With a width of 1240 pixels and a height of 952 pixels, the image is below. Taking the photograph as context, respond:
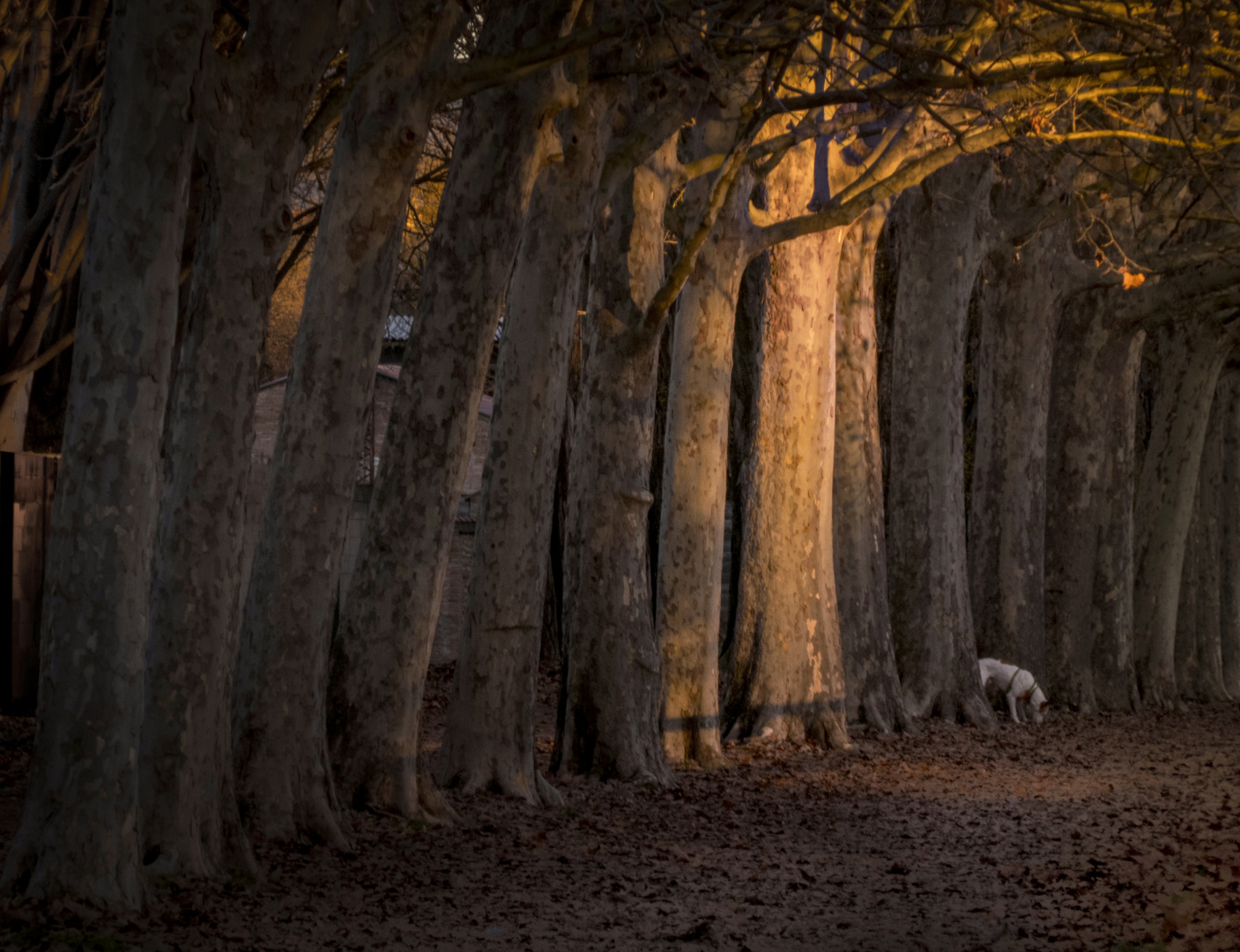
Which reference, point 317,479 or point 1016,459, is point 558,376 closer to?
point 317,479

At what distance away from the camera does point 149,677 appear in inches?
237

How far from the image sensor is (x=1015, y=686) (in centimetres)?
1703

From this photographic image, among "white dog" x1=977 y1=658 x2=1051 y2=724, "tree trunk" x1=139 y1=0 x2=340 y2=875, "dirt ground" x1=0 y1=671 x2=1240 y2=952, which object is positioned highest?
"tree trunk" x1=139 y1=0 x2=340 y2=875

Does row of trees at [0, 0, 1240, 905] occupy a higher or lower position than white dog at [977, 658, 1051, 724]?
higher

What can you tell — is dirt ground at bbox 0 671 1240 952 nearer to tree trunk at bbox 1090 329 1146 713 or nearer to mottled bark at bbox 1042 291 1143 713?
mottled bark at bbox 1042 291 1143 713

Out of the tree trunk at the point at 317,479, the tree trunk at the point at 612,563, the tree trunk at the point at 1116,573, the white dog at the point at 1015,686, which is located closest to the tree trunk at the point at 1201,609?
the tree trunk at the point at 1116,573

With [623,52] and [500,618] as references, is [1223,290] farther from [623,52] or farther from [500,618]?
[500,618]

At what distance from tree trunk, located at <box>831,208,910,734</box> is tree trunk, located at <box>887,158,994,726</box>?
54 cm

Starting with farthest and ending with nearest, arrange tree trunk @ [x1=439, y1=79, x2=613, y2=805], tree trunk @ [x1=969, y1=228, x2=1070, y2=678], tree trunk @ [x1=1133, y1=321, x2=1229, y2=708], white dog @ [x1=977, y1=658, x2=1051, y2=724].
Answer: tree trunk @ [x1=1133, y1=321, x2=1229, y2=708] < tree trunk @ [x1=969, y1=228, x2=1070, y2=678] < white dog @ [x1=977, y1=658, x2=1051, y2=724] < tree trunk @ [x1=439, y1=79, x2=613, y2=805]

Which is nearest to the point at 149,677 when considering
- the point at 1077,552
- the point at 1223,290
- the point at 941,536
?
the point at 941,536

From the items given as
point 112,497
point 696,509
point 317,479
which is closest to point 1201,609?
point 696,509

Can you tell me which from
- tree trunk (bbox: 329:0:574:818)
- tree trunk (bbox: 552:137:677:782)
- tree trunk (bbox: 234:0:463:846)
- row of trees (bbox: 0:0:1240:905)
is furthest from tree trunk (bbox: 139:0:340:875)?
tree trunk (bbox: 552:137:677:782)

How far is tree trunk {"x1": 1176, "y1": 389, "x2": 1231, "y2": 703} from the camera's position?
22.3m

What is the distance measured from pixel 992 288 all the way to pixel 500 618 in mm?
11752
